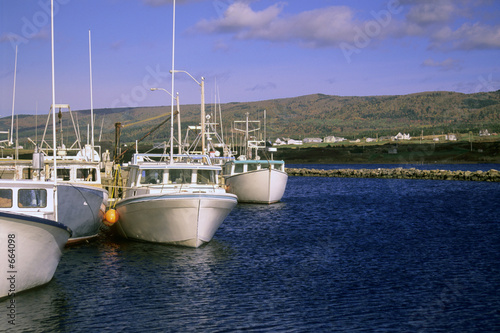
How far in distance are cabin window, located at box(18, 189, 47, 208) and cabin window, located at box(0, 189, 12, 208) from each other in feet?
0.91

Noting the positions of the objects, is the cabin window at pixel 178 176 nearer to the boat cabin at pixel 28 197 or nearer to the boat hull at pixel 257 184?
the boat cabin at pixel 28 197

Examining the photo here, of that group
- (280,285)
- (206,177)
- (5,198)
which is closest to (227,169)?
(206,177)

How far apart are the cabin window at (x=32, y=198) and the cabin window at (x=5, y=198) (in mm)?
277

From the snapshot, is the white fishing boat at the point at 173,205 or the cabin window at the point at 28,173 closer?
the white fishing boat at the point at 173,205

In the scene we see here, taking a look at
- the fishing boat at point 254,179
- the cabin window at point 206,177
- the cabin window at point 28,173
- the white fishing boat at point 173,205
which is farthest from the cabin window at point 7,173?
the fishing boat at point 254,179

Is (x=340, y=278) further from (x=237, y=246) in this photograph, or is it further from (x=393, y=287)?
(x=237, y=246)

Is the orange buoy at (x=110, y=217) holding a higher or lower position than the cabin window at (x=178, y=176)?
lower

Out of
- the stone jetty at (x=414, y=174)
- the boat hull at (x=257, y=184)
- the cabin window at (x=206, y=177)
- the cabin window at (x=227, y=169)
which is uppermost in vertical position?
the cabin window at (x=206, y=177)

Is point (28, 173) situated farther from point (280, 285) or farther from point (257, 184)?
point (257, 184)

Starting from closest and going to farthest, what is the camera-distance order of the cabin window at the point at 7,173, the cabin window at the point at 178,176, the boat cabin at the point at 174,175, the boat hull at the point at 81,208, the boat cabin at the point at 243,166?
the boat hull at the point at 81,208
the boat cabin at the point at 174,175
the cabin window at the point at 178,176
the cabin window at the point at 7,173
the boat cabin at the point at 243,166

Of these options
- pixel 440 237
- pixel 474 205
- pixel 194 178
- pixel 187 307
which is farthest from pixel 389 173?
pixel 187 307

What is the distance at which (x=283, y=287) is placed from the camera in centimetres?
1891

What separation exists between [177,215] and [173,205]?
0.51m

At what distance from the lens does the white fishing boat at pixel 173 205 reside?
75.6ft
